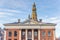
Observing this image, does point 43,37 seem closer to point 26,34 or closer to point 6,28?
point 26,34

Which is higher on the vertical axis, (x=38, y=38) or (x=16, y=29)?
(x=16, y=29)

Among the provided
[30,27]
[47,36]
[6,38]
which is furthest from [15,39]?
[47,36]

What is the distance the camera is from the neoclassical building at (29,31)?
4900 centimetres

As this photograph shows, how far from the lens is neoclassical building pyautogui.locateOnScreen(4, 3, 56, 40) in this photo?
49000mm

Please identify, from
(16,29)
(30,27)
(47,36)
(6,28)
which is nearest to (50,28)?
(47,36)

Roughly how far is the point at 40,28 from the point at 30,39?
4.91 m

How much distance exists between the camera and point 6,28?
4981 cm

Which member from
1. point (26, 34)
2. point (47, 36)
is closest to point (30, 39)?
point (26, 34)

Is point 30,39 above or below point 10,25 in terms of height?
below

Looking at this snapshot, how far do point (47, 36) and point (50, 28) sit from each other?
293 cm

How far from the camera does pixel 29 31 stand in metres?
49.9

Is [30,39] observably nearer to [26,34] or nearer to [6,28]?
[26,34]

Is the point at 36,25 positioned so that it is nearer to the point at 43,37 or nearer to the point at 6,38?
the point at 43,37

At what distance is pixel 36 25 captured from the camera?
164 feet
